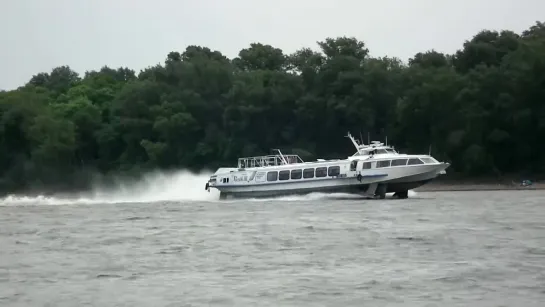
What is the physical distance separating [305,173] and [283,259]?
28.6 m

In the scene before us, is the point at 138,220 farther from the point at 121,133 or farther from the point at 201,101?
the point at 121,133

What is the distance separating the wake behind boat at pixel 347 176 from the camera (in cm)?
5328

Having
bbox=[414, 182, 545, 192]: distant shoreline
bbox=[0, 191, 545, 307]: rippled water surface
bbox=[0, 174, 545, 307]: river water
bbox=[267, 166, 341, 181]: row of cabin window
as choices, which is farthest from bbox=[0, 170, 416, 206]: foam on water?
bbox=[0, 191, 545, 307]: rippled water surface

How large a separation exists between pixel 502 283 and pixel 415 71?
58.8 meters

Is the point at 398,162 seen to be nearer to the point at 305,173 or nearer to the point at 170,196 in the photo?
the point at 305,173

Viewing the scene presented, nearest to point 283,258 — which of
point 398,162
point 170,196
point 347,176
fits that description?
point 398,162

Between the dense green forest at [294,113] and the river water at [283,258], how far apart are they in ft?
95.8

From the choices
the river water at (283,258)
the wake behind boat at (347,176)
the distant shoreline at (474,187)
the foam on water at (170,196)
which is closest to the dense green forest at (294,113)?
the distant shoreline at (474,187)

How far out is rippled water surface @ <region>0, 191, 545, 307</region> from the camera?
2189 cm

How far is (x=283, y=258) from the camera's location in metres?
27.7

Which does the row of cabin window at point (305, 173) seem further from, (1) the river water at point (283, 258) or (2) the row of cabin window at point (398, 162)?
(1) the river water at point (283, 258)

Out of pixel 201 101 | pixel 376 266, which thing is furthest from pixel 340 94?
pixel 376 266

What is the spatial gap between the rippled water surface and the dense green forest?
29483 millimetres

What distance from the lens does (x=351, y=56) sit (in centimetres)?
8669
